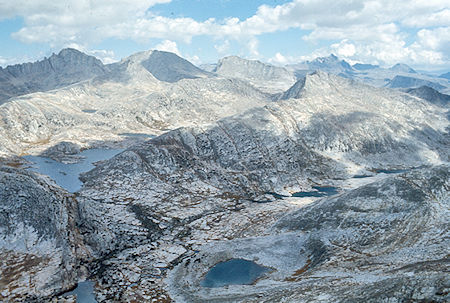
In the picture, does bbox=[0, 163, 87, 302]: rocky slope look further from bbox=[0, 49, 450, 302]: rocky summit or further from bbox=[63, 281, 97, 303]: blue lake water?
bbox=[63, 281, 97, 303]: blue lake water

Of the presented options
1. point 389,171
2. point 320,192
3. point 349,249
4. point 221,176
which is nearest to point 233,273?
point 349,249

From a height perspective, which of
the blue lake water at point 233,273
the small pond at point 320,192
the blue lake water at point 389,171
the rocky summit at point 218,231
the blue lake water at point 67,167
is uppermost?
the blue lake water at point 67,167

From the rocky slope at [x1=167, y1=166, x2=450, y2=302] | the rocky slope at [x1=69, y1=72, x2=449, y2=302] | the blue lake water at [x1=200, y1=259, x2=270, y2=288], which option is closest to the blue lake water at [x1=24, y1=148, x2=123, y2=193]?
the rocky slope at [x1=69, y1=72, x2=449, y2=302]

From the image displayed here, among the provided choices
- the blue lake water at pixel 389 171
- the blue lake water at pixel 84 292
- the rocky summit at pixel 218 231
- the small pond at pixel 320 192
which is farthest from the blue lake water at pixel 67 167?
the blue lake water at pixel 389 171

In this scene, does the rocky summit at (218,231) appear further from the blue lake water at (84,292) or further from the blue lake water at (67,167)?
the blue lake water at (67,167)

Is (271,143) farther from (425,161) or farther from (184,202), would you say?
(425,161)

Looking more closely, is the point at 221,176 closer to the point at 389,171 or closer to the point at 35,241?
the point at 35,241

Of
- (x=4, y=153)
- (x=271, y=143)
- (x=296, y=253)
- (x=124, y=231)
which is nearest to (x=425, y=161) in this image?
(x=271, y=143)
